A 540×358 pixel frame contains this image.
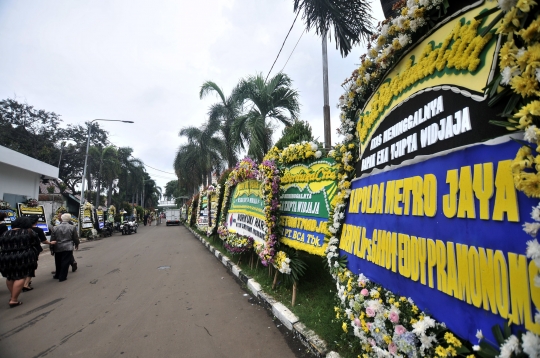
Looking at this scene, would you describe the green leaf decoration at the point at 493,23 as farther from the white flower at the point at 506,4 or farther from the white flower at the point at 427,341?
the white flower at the point at 427,341

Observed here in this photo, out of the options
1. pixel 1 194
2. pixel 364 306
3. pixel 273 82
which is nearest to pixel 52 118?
pixel 1 194

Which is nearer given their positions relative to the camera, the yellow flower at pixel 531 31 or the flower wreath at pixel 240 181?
the yellow flower at pixel 531 31

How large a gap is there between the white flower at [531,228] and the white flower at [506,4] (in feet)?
3.73

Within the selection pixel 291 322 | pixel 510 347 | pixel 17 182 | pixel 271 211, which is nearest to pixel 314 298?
pixel 291 322

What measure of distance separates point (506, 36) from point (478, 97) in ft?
1.14

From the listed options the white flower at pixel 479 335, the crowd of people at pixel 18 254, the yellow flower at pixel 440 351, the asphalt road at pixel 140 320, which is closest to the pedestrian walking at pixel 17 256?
the crowd of people at pixel 18 254

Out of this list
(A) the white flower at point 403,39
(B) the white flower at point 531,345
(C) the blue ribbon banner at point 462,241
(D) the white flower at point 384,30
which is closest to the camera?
(B) the white flower at point 531,345

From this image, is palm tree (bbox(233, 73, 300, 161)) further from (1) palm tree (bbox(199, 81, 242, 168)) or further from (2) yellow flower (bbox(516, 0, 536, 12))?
(2) yellow flower (bbox(516, 0, 536, 12))

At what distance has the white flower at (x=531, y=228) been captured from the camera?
1.30m

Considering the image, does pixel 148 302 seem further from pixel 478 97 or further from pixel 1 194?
pixel 1 194

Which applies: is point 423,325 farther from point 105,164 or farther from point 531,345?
point 105,164

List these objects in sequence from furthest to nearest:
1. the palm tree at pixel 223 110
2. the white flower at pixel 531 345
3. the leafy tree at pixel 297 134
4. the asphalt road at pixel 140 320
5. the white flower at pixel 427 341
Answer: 1. the palm tree at pixel 223 110
2. the leafy tree at pixel 297 134
3. the asphalt road at pixel 140 320
4. the white flower at pixel 427 341
5. the white flower at pixel 531 345

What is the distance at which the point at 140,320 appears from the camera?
4254mm

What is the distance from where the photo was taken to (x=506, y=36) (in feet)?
5.28
